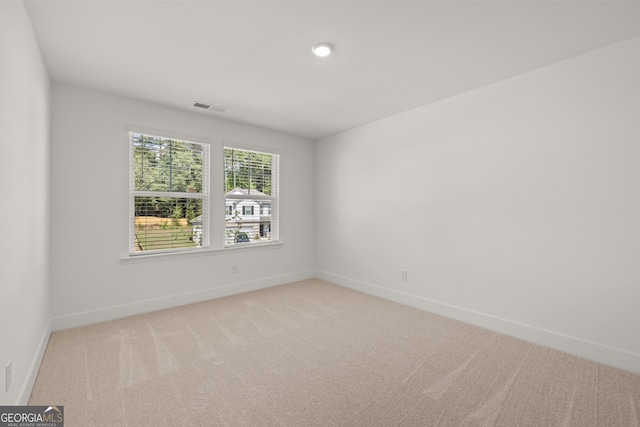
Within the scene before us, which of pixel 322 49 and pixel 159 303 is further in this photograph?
pixel 159 303

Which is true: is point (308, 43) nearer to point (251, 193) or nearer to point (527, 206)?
point (527, 206)

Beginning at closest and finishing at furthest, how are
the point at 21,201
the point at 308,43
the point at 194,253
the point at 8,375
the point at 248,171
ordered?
the point at 8,375 → the point at 21,201 → the point at 308,43 → the point at 194,253 → the point at 248,171

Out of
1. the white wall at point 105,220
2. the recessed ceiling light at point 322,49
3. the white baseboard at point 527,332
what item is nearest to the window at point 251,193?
the white wall at point 105,220

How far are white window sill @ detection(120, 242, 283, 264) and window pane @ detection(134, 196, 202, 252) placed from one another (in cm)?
11

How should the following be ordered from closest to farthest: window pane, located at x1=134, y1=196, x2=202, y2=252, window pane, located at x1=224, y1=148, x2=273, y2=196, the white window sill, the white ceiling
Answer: the white ceiling, the white window sill, window pane, located at x1=134, y1=196, x2=202, y2=252, window pane, located at x1=224, y1=148, x2=273, y2=196

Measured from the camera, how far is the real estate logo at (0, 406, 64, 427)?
58.6 inches

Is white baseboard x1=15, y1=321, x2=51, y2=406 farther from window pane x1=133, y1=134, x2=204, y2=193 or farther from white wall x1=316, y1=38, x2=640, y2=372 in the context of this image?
white wall x1=316, y1=38, x2=640, y2=372

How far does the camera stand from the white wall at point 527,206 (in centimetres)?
229

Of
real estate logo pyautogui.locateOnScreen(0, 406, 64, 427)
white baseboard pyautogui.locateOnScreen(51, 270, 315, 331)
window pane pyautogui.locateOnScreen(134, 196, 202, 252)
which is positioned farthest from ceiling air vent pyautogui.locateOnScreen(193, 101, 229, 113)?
real estate logo pyautogui.locateOnScreen(0, 406, 64, 427)

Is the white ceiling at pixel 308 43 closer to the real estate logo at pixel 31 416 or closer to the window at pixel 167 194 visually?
the window at pixel 167 194

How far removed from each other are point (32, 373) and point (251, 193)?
304 centimetres

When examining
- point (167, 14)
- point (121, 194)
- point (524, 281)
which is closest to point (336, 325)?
point (524, 281)

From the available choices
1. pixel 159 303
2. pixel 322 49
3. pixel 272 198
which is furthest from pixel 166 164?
pixel 322 49

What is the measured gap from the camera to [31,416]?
1.68 m
